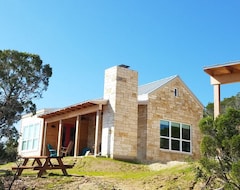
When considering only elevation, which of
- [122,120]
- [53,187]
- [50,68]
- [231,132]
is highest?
[50,68]

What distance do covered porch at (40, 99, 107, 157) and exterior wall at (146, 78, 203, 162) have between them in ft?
8.90

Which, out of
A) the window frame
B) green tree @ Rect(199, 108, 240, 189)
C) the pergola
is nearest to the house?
the window frame

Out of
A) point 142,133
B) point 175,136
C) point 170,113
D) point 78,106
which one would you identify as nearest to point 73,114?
point 78,106

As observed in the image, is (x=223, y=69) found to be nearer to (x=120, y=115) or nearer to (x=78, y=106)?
(x=120, y=115)

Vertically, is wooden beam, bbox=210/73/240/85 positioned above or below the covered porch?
above

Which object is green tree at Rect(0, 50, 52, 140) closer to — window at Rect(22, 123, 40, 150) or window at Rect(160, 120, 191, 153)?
window at Rect(160, 120, 191, 153)

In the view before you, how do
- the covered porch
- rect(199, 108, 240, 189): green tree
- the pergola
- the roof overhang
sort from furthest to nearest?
1. the covered porch
2. the pergola
3. the roof overhang
4. rect(199, 108, 240, 189): green tree

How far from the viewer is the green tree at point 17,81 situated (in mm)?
10789

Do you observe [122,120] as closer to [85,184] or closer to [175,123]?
[175,123]

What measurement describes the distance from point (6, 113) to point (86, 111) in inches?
376

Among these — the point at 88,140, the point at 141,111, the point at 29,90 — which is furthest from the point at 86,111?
the point at 29,90

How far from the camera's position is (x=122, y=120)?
18781 mm

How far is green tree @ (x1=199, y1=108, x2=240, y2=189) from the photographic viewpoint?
7086mm

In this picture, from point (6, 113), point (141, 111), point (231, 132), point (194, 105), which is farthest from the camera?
point (194, 105)
